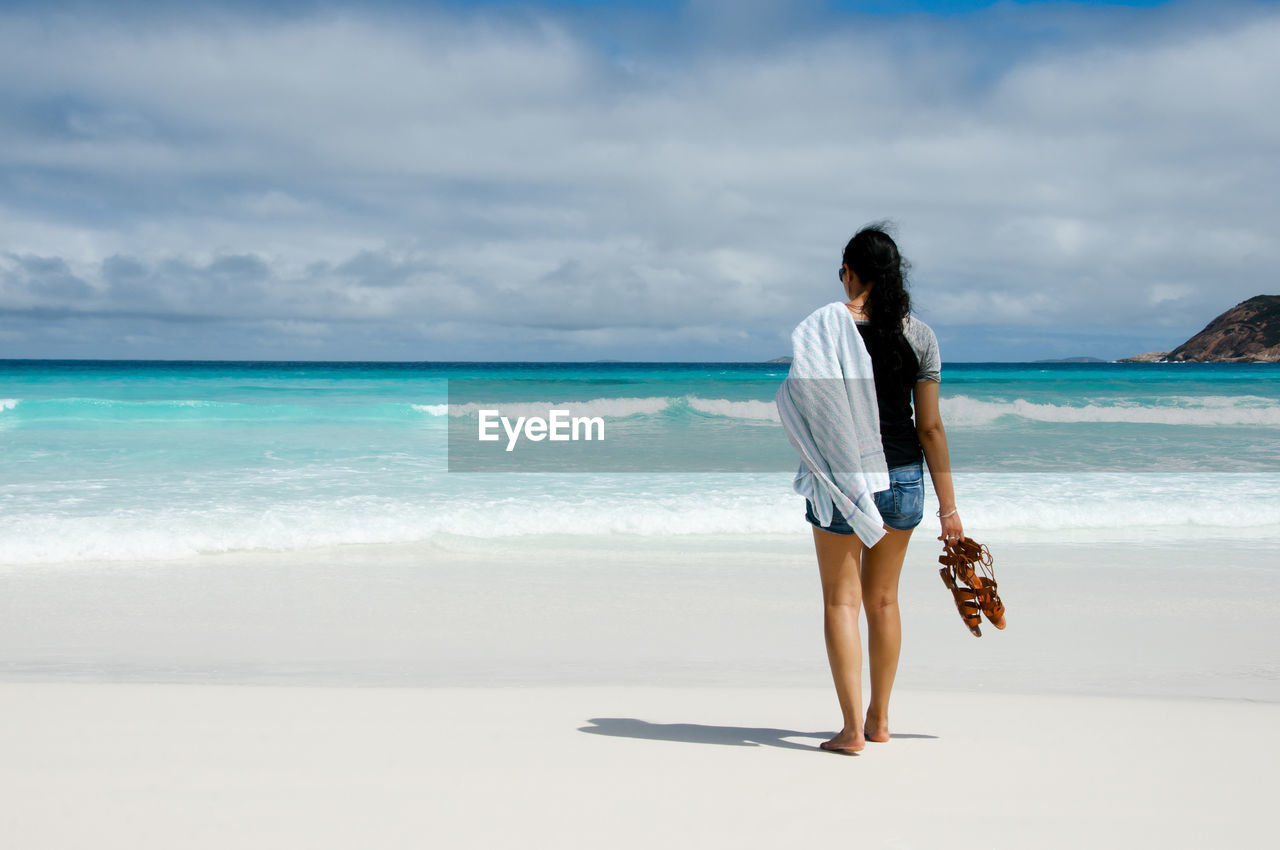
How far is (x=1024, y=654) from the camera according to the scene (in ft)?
14.1

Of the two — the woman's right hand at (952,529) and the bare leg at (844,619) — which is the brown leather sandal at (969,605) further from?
the bare leg at (844,619)

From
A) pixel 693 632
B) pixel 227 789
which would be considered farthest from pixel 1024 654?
pixel 227 789

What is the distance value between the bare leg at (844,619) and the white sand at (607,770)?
137mm

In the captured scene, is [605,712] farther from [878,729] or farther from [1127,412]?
[1127,412]

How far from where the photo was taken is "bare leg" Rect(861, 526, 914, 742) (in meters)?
2.88

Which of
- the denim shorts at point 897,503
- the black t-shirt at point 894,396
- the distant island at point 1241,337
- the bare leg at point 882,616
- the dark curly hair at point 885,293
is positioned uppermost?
the distant island at point 1241,337

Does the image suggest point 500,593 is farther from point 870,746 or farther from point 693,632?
point 870,746

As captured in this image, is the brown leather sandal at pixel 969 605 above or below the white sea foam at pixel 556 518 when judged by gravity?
above

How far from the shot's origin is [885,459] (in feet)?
9.20

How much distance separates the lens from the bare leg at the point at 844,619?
2832 millimetres

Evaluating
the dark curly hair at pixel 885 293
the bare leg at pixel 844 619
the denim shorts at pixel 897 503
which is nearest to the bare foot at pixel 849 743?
the bare leg at pixel 844 619

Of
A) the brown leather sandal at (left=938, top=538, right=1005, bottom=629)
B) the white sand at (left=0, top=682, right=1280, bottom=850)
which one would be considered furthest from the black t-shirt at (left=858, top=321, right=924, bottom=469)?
the white sand at (left=0, top=682, right=1280, bottom=850)

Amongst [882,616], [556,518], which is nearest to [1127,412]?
[556,518]

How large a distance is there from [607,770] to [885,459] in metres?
1.34
